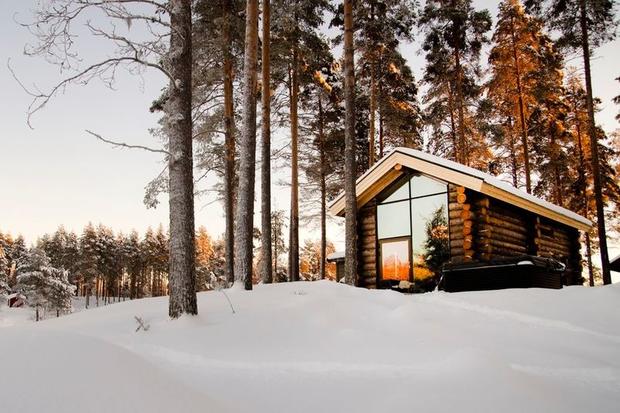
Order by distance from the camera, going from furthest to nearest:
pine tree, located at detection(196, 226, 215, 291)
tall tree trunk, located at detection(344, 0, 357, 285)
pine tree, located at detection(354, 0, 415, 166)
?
pine tree, located at detection(196, 226, 215, 291) → pine tree, located at detection(354, 0, 415, 166) → tall tree trunk, located at detection(344, 0, 357, 285)

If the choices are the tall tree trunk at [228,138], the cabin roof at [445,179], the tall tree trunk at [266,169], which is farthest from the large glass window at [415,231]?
the tall tree trunk at [228,138]

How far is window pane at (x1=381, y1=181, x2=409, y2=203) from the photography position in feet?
45.4

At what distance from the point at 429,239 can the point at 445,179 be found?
6.76ft

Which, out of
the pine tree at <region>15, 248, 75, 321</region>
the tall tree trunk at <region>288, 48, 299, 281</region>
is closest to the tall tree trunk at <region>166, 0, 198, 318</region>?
the tall tree trunk at <region>288, 48, 299, 281</region>

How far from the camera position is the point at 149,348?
14.5 ft

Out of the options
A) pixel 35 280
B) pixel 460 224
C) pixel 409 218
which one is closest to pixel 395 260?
pixel 409 218

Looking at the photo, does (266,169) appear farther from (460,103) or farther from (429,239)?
(460,103)

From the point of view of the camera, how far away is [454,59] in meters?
18.8

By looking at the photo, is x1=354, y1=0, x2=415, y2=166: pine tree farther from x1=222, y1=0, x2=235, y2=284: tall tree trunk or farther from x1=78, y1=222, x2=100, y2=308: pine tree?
x1=78, y1=222, x2=100, y2=308: pine tree

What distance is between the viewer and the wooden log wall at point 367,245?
14141 millimetres

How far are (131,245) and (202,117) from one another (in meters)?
50.6

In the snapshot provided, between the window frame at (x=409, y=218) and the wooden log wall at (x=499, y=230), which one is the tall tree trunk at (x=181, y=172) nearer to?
the window frame at (x=409, y=218)

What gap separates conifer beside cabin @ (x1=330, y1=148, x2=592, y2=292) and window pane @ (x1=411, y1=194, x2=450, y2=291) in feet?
0.10

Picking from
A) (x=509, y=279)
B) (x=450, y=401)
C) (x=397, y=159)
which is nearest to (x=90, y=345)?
(x=450, y=401)
